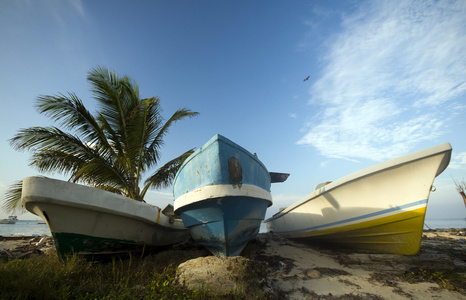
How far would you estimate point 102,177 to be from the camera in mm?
6652

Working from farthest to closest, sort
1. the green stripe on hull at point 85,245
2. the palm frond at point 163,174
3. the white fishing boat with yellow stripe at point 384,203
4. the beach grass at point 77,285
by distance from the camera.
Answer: the palm frond at point 163,174
the white fishing boat with yellow stripe at point 384,203
the green stripe on hull at point 85,245
the beach grass at point 77,285

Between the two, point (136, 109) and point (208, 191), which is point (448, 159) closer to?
point (208, 191)

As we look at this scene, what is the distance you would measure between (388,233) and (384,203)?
0.68 metres

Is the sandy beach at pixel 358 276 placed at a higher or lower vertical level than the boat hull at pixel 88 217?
lower

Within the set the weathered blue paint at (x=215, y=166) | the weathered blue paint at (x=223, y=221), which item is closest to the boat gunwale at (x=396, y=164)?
the weathered blue paint at (x=215, y=166)

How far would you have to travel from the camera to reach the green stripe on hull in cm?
339

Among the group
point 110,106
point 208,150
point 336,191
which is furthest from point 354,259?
point 110,106

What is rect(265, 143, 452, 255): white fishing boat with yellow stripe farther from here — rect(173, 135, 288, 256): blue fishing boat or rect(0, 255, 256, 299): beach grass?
rect(0, 255, 256, 299): beach grass

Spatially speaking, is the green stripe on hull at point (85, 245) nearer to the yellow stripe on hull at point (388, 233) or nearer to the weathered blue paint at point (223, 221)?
the weathered blue paint at point (223, 221)

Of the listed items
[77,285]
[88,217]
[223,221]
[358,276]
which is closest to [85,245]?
[88,217]

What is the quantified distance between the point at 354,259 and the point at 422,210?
5.34ft

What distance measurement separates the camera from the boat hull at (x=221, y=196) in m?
3.66

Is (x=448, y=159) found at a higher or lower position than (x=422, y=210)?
higher

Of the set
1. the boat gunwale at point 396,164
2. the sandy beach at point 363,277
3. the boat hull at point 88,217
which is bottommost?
the sandy beach at point 363,277
